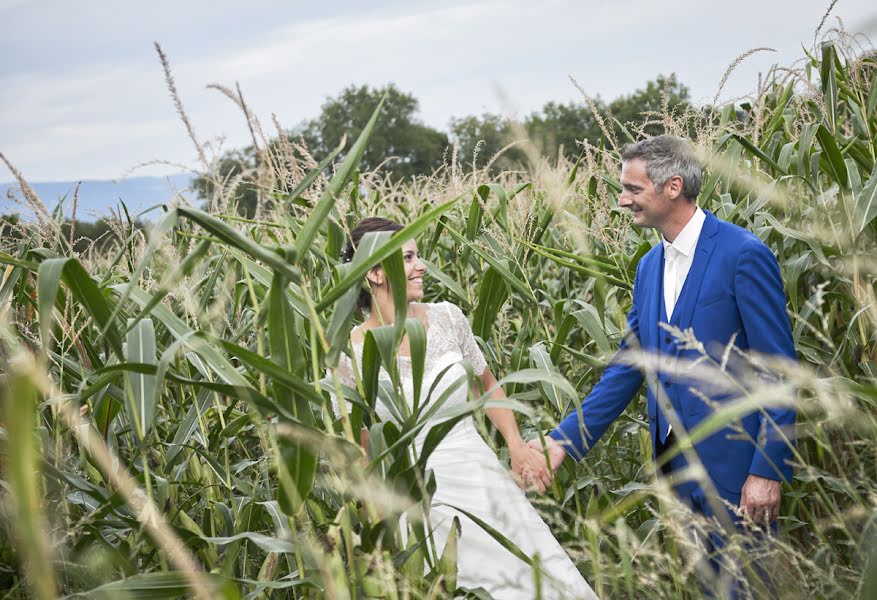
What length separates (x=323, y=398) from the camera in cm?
162

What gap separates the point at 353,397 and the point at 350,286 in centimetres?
36

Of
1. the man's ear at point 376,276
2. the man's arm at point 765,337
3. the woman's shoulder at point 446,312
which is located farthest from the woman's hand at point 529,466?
the man's ear at point 376,276

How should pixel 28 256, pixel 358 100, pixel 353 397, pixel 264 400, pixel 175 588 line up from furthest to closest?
1. pixel 358 100
2. pixel 28 256
3. pixel 353 397
4. pixel 175 588
5. pixel 264 400

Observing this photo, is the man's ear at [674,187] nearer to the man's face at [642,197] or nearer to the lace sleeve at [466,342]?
the man's face at [642,197]

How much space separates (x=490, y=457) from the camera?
2.86 meters

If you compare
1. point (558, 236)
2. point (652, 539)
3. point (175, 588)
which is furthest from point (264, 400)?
point (558, 236)

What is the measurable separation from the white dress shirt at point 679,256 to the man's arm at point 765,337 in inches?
7.7

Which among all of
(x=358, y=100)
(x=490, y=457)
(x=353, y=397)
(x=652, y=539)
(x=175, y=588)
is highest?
(x=358, y=100)

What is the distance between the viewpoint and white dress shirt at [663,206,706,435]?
2629 millimetres

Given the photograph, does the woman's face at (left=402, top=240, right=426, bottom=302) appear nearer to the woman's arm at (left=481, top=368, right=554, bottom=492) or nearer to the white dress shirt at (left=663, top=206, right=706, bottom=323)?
the woman's arm at (left=481, top=368, right=554, bottom=492)

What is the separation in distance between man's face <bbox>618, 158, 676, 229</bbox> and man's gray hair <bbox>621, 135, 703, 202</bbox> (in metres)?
0.02

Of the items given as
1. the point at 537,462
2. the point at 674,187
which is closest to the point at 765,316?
the point at 674,187

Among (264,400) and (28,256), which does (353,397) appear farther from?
(28,256)

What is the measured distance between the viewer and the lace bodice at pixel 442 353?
9.56 feet
